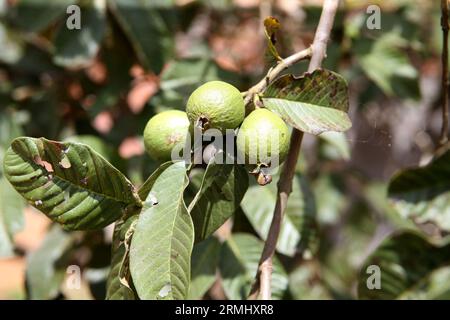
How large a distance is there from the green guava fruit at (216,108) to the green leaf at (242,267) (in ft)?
1.20

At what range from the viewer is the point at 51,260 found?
1.41 meters

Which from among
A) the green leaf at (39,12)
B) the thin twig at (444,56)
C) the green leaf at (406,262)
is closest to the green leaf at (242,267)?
the green leaf at (406,262)

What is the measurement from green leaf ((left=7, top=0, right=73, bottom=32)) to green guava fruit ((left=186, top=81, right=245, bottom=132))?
0.69 m

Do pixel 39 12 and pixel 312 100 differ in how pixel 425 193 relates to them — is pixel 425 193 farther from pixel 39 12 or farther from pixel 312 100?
pixel 39 12

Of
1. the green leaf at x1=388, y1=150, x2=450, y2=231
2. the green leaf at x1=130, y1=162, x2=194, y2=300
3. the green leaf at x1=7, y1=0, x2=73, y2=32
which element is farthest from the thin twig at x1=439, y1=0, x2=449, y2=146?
the green leaf at x1=7, y1=0, x2=73, y2=32

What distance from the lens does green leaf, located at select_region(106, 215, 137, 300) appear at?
2.65ft

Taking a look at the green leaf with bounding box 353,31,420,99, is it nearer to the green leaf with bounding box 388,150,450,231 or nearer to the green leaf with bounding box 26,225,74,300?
the green leaf with bounding box 388,150,450,231

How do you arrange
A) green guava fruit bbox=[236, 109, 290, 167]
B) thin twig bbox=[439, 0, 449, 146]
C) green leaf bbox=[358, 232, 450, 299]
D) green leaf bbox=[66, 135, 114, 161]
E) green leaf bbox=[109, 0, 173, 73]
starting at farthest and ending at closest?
1. green leaf bbox=[109, 0, 173, 73]
2. green leaf bbox=[66, 135, 114, 161]
3. green leaf bbox=[358, 232, 450, 299]
4. thin twig bbox=[439, 0, 449, 146]
5. green guava fruit bbox=[236, 109, 290, 167]

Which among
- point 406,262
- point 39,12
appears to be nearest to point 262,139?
point 406,262

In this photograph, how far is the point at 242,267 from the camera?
1101 millimetres

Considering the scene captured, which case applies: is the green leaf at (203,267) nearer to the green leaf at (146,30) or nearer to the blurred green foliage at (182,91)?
the blurred green foliage at (182,91)

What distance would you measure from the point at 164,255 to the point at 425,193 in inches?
23.2
